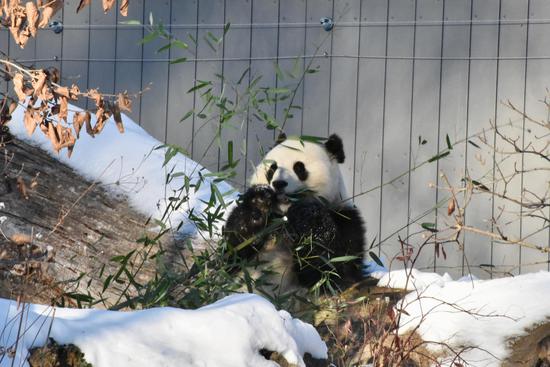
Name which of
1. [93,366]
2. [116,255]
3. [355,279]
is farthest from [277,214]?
[93,366]

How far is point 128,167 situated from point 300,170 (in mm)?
1004

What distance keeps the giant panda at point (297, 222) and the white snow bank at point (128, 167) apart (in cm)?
41

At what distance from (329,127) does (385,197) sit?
687mm

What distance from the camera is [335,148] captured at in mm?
5727

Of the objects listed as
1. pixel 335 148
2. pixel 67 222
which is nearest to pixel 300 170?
pixel 335 148

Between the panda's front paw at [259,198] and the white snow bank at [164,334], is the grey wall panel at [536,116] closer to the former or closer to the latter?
the panda's front paw at [259,198]

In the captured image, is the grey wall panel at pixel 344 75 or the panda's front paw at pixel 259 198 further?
the grey wall panel at pixel 344 75

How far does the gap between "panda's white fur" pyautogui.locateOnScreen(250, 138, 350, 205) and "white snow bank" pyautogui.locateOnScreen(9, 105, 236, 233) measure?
42 centimetres

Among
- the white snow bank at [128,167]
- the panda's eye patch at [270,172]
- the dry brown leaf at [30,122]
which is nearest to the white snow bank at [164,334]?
the dry brown leaf at [30,122]

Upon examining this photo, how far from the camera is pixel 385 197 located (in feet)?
24.0

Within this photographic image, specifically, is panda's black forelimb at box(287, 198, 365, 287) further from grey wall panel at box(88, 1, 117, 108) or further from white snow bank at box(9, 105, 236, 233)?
grey wall panel at box(88, 1, 117, 108)

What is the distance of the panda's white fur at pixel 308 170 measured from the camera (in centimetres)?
539

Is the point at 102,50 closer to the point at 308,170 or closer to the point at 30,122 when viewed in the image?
the point at 308,170

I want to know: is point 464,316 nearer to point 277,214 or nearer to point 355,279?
point 355,279
